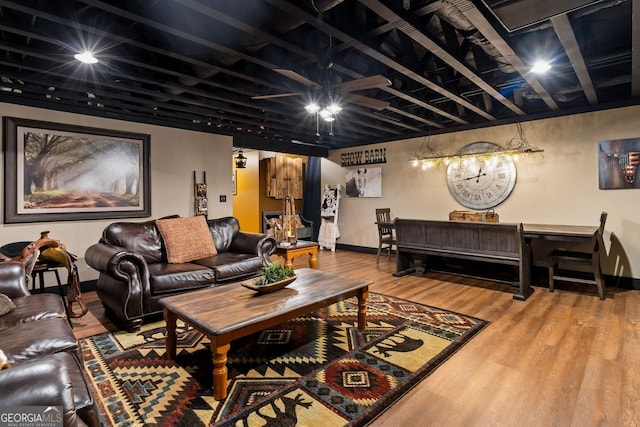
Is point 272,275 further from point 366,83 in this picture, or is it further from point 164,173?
point 164,173

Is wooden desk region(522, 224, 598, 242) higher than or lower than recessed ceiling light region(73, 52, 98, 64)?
lower

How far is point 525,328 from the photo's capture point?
117 inches

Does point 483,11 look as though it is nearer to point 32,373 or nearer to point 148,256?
point 32,373

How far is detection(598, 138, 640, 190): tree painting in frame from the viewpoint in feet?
13.6

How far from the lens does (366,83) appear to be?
104 inches

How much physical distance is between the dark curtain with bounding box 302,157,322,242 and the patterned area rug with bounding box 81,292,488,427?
4.92m

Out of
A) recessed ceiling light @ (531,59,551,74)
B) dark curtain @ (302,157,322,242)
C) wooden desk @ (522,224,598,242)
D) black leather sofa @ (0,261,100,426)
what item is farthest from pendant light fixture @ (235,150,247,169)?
recessed ceiling light @ (531,59,551,74)

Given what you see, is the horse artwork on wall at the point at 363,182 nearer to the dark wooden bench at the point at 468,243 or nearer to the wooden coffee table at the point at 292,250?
the dark wooden bench at the point at 468,243

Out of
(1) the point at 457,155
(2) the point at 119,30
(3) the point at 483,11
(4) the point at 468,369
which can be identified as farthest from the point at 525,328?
(2) the point at 119,30

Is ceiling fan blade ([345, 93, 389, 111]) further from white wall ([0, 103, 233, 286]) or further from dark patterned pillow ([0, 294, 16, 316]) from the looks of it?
white wall ([0, 103, 233, 286])

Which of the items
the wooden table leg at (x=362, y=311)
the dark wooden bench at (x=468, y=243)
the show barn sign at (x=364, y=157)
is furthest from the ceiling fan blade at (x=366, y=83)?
the show barn sign at (x=364, y=157)

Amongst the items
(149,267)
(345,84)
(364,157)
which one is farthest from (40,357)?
(364,157)

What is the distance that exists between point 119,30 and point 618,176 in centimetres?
579

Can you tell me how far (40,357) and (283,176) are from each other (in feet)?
24.1
